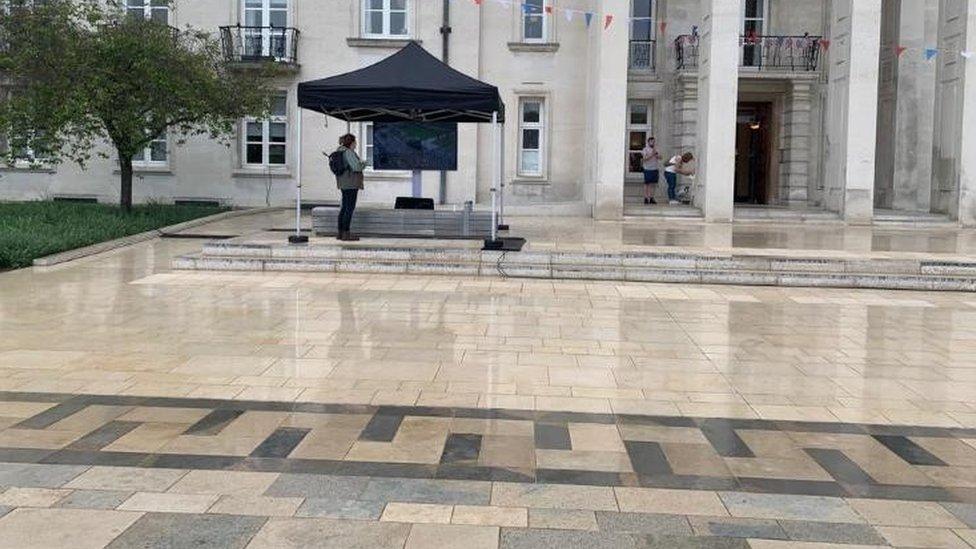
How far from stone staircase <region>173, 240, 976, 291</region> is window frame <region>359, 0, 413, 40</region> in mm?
12927

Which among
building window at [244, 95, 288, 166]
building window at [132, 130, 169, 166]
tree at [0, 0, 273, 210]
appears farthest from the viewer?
building window at [132, 130, 169, 166]

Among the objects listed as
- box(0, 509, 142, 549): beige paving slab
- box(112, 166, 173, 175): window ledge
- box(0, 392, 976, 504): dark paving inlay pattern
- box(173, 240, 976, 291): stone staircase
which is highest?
box(112, 166, 173, 175): window ledge

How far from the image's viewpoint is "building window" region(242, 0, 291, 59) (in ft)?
81.1

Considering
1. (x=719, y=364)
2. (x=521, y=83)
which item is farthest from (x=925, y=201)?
(x=719, y=364)

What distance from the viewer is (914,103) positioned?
24.6 metres

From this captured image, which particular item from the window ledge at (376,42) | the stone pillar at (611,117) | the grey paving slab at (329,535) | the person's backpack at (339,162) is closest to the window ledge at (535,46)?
the window ledge at (376,42)

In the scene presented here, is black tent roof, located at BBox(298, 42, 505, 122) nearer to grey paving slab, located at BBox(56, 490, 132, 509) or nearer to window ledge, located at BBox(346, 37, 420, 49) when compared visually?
A: grey paving slab, located at BBox(56, 490, 132, 509)

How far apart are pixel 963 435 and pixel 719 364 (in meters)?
2.18

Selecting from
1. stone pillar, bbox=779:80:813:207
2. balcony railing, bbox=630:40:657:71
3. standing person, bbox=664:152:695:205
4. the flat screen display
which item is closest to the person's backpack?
the flat screen display

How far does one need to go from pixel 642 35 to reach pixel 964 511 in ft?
74.4

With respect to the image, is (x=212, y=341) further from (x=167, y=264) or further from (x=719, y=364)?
(x=167, y=264)

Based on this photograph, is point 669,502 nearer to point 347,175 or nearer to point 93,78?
point 347,175

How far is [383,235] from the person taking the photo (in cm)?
1603

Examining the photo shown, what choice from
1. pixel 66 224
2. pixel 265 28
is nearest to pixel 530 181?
pixel 265 28
